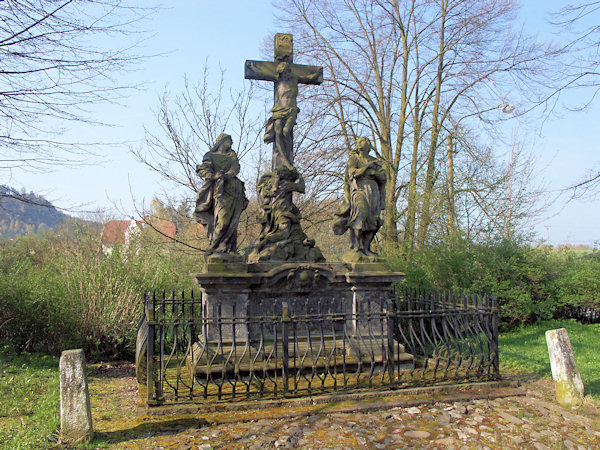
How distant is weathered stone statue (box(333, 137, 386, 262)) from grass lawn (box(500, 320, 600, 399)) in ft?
9.64

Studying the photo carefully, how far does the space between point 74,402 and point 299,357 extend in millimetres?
2918

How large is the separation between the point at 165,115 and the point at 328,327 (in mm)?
8982

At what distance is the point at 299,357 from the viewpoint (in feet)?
20.6

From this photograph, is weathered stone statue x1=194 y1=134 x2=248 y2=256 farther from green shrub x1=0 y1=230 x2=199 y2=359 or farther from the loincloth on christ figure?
green shrub x1=0 y1=230 x2=199 y2=359

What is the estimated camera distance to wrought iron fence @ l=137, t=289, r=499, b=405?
5125 mm

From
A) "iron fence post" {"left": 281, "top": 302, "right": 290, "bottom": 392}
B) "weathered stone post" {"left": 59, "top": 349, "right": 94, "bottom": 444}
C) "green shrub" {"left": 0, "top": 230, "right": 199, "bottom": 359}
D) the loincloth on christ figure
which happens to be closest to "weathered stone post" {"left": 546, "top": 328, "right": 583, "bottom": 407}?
"iron fence post" {"left": 281, "top": 302, "right": 290, "bottom": 392}

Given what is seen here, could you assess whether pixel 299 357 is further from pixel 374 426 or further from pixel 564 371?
pixel 564 371

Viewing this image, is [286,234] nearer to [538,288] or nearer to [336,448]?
[336,448]

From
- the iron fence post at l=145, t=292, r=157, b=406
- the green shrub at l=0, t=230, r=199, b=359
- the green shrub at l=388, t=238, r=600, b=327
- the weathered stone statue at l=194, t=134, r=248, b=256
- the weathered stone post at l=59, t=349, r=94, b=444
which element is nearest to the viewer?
the weathered stone post at l=59, t=349, r=94, b=444

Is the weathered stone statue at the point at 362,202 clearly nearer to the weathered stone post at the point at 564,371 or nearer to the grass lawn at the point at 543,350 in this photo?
the weathered stone post at the point at 564,371

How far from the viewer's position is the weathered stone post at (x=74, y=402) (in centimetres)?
423

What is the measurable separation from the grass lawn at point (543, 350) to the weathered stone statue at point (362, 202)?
9.64ft

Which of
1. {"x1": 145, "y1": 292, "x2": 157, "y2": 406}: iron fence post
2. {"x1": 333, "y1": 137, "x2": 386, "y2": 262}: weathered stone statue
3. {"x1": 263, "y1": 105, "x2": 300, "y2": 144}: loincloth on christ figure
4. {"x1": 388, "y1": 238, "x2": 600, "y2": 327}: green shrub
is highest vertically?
{"x1": 263, "y1": 105, "x2": 300, "y2": 144}: loincloth on christ figure

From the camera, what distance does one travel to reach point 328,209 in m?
14.6
